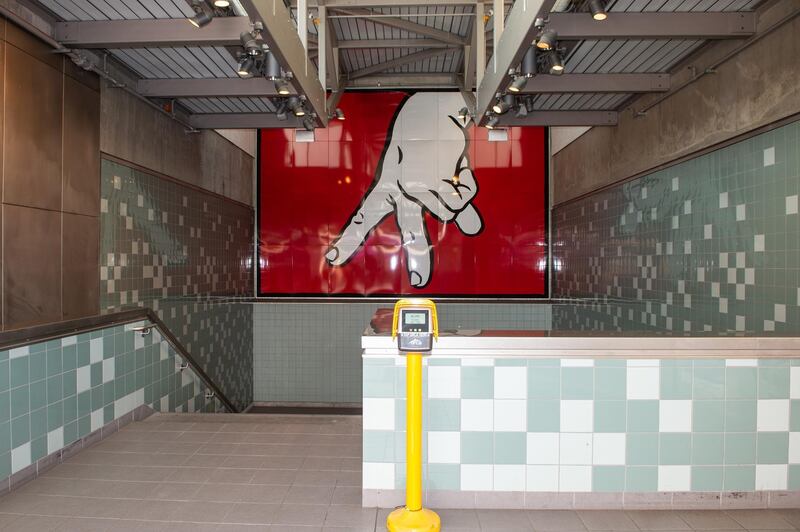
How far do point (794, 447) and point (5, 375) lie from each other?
427 centimetres

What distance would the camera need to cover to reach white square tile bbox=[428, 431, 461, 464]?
8.71 ft

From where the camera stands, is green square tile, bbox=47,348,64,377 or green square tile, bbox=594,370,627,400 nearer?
green square tile, bbox=594,370,627,400

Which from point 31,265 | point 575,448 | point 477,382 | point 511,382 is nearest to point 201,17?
point 31,265

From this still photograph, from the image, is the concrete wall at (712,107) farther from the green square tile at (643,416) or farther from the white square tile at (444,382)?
the white square tile at (444,382)

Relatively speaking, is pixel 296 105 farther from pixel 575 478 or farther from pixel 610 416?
pixel 575 478

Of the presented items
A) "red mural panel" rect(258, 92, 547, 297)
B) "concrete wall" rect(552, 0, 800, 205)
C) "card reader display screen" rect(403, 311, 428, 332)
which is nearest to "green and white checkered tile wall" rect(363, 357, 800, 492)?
"card reader display screen" rect(403, 311, 428, 332)

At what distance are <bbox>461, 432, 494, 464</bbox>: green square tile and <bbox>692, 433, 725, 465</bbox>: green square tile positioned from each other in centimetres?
105

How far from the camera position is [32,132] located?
361 centimetres

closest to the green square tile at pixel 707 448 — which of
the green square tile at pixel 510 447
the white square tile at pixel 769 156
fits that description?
the green square tile at pixel 510 447

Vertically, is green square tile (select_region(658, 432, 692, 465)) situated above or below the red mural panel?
A: below

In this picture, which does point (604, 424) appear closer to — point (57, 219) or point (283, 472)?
point (283, 472)

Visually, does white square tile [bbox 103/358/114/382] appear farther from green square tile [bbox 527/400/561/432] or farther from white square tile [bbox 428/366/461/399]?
green square tile [bbox 527/400/561/432]

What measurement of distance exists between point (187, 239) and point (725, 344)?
5.41 metres

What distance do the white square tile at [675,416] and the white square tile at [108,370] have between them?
3.70 metres
